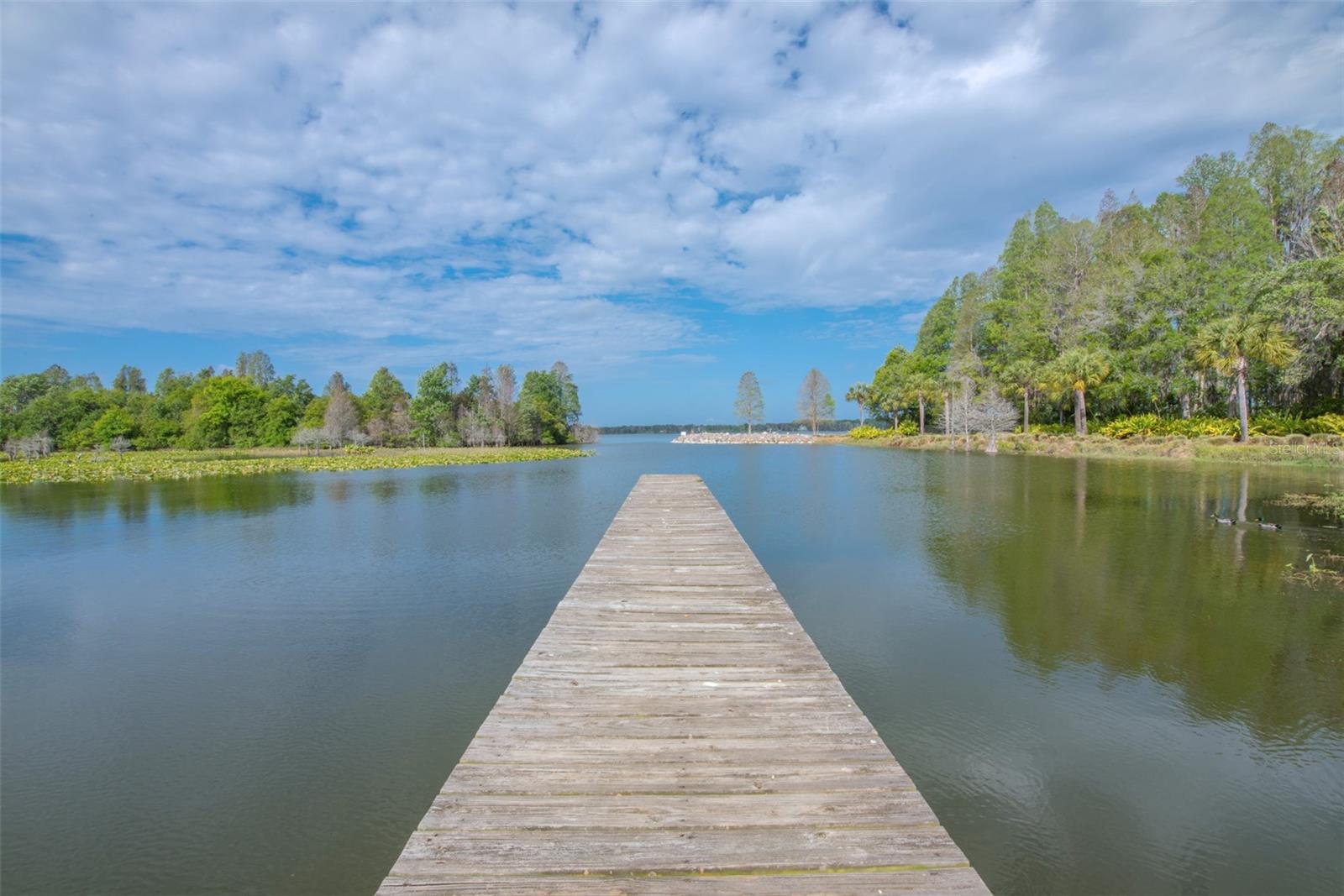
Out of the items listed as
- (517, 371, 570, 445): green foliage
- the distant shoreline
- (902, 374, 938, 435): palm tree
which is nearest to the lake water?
(902, 374, 938, 435): palm tree

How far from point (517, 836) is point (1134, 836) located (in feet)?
14.4

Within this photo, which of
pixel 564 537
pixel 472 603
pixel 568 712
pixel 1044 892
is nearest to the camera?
pixel 1044 892

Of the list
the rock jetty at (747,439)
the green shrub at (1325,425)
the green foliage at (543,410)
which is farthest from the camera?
the rock jetty at (747,439)

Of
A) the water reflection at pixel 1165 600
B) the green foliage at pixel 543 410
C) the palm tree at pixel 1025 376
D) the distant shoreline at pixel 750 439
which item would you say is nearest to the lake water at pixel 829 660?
the water reflection at pixel 1165 600

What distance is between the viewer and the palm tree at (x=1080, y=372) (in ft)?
130

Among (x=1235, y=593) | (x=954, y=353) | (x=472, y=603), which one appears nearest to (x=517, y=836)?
(x=472, y=603)

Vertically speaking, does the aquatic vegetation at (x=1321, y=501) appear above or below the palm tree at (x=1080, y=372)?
below

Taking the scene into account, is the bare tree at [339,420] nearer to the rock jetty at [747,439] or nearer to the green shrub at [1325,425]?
the rock jetty at [747,439]

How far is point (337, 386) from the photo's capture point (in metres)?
66.2

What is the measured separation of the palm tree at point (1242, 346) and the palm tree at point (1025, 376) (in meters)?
12.5

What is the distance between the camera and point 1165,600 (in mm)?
9430

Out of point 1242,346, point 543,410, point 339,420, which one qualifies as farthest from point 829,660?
point 543,410

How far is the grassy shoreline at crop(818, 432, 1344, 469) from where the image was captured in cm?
2616

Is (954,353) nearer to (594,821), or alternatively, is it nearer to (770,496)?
(770,496)
